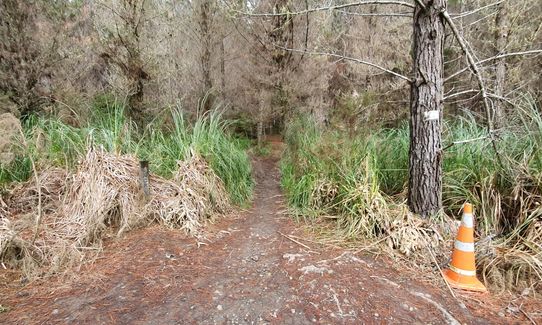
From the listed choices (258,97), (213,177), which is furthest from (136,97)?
(258,97)

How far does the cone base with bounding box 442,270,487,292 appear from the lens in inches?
80.6

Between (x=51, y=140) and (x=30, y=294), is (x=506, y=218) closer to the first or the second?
(x=30, y=294)

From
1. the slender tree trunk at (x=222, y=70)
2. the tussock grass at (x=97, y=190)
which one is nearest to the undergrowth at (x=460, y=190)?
the tussock grass at (x=97, y=190)

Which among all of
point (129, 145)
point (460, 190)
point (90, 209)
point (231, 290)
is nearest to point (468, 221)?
point (460, 190)

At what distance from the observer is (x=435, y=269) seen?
2.28 meters

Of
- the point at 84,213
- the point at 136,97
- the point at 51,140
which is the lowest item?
the point at 84,213

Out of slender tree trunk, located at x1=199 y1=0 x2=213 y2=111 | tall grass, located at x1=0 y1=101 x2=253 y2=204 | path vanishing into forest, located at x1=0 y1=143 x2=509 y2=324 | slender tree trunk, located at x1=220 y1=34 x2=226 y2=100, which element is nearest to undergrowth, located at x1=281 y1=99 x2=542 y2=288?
path vanishing into forest, located at x1=0 y1=143 x2=509 y2=324

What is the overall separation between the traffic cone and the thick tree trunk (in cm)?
49

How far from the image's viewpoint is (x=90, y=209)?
8.62 feet

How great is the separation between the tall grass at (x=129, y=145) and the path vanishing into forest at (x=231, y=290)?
3.85ft

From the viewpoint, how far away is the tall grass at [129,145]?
3.18m

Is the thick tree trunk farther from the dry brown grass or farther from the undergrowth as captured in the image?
the dry brown grass

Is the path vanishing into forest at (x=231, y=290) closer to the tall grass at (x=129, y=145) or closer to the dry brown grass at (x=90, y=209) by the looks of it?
the dry brown grass at (x=90, y=209)

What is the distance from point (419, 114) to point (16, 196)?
161 inches
